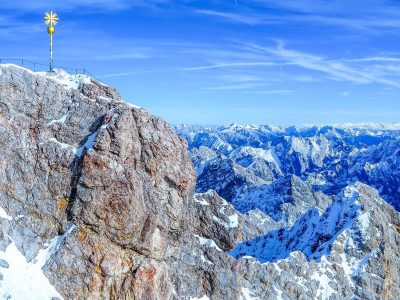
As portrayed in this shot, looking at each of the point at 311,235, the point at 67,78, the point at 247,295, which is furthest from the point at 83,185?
the point at 311,235

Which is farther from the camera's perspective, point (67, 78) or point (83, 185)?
point (67, 78)

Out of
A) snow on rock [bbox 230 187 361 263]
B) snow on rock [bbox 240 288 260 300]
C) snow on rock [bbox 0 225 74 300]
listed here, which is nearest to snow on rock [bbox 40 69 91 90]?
snow on rock [bbox 0 225 74 300]

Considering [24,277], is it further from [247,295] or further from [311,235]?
[311,235]

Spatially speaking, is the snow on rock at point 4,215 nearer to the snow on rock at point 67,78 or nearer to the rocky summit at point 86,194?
the rocky summit at point 86,194

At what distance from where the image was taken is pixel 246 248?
156250 millimetres

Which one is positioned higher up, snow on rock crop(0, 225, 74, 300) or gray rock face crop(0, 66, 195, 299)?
gray rock face crop(0, 66, 195, 299)

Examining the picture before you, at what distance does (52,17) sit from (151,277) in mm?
47590

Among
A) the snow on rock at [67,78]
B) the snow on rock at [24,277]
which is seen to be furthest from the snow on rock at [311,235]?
the snow on rock at [67,78]

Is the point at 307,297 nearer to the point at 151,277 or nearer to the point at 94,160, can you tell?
the point at 151,277

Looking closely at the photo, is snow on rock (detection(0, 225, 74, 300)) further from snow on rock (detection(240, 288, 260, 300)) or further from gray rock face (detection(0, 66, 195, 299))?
snow on rock (detection(240, 288, 260, 300))

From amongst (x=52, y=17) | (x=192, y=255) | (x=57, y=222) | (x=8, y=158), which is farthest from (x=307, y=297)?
(x=52, y=17)

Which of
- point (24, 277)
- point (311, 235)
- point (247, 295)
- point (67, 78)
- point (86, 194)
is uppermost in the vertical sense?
point (67, 78)

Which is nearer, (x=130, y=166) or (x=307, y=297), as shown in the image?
(x=130, y=166)

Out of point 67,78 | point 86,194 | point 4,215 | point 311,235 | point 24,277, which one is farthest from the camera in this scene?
point 311,235
